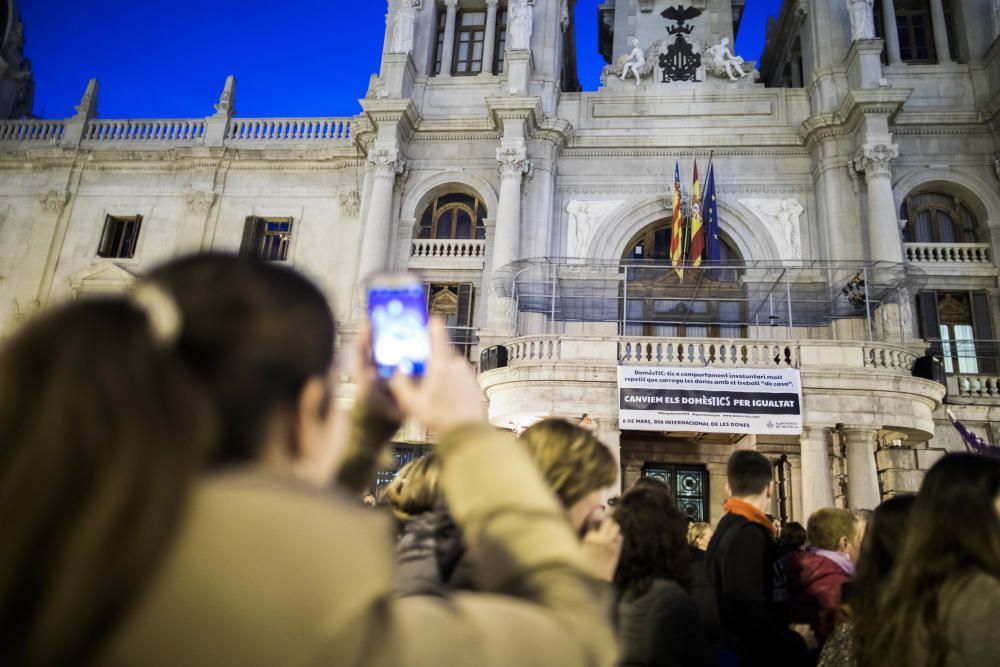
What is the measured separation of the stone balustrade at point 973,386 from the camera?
15523 mm

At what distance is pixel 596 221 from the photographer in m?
18.5

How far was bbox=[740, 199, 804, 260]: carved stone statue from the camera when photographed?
17.7 metres

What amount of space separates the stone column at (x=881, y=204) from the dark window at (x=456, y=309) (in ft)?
34.1

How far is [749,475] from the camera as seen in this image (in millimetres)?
4273

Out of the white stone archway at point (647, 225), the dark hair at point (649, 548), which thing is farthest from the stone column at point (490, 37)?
the dark hair at point (649, 548)

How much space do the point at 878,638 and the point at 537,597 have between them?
7.20 ft

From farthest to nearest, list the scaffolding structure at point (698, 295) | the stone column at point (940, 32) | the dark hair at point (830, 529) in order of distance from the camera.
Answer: the stone column at point (940, 32), the scaffolding structure at point (698, 295), the dark hair at point (830, 529)

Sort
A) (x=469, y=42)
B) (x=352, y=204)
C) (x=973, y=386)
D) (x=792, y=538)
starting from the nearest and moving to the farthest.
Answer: (x=792, y=538) < (x=973, y=386) < (x=352, y=204) < (x=469, y=42)

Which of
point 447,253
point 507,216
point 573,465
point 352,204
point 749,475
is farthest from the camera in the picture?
point 352,204

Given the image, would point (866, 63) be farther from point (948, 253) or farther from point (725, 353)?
point (725, 353)

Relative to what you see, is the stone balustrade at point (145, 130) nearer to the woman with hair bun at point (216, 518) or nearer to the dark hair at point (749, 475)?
the dark hair at point (749, 475)

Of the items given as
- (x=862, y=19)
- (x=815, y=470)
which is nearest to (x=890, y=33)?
(x=862, y=19)

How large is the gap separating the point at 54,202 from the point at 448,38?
14.1 metres

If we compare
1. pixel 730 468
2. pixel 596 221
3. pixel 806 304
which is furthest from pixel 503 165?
pixel 730 468
